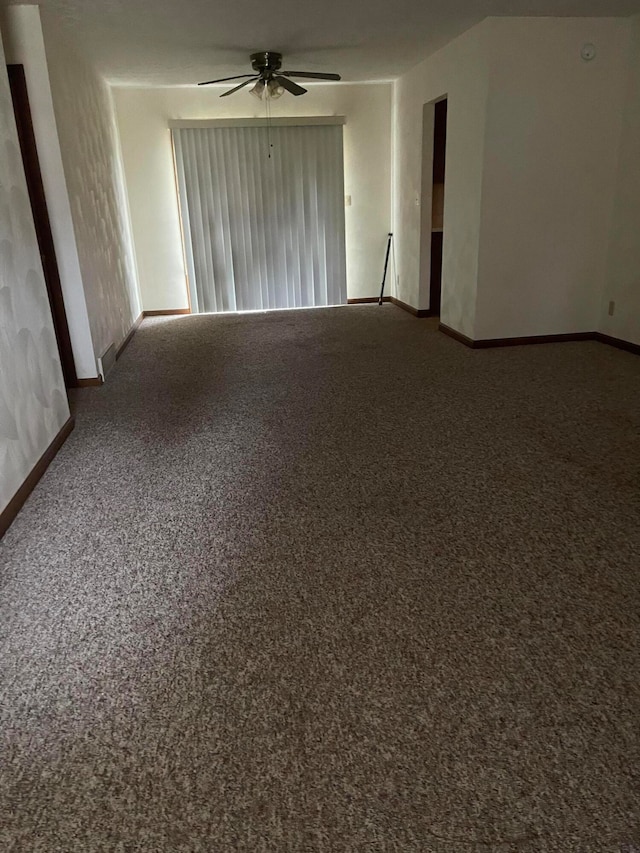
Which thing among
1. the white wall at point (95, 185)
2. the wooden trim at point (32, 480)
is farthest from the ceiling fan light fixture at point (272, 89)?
the wooden trim at point (32, 480)

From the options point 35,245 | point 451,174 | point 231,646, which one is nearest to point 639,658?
point 231,646

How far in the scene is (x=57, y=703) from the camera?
1602 millimetres

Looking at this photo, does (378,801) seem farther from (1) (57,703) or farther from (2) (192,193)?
(2) (192,193)

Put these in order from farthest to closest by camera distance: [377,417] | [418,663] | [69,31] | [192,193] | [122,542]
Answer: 1. [192,193]
2. [69,31]
3. [377,417]
4. [122,542]
5. [418,663]

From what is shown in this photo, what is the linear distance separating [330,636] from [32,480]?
177 cm

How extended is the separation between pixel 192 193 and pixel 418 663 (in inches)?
247

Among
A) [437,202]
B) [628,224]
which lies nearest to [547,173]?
[628,224]

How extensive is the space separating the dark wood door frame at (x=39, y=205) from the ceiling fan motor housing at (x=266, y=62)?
2037 mm

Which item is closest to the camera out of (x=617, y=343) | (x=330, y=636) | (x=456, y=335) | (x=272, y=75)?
(x=330, y=636)

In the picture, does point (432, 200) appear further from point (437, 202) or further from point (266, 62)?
point (266, 62)

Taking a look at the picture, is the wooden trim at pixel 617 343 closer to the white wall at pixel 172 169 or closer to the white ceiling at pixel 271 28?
the white ceiling at pixel 271 28

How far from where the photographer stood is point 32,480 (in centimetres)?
287

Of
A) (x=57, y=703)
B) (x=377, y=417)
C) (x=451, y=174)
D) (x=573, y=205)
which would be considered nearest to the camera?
(x=57, y=703)

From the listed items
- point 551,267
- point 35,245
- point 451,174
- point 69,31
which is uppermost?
point 69,31
